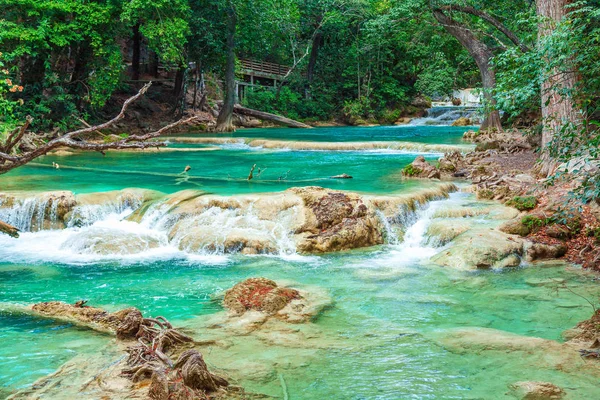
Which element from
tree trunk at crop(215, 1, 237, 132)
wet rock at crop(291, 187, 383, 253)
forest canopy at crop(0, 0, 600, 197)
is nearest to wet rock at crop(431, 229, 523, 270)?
wet rock at crop(291, 187, 383, 253)

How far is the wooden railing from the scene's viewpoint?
3680 cm

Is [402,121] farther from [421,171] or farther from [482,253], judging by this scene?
[482,253]

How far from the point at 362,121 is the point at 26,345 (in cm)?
3205

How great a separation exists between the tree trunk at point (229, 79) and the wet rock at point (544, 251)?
67.3 ft

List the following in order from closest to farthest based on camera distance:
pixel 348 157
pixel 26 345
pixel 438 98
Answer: pixel 26 345 < pixel 348 157 < pixel 438 98

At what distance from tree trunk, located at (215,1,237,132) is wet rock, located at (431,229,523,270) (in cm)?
2012

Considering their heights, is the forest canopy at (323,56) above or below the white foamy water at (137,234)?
above

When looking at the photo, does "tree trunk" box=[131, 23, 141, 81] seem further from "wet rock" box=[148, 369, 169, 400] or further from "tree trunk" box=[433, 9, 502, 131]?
"wet rock" box=[148, 369, 169, 400]

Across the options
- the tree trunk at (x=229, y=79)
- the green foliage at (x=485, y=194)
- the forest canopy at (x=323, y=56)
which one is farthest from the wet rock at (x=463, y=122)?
the green foliage at (x=485, y=194)

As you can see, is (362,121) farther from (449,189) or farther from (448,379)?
(448,379)

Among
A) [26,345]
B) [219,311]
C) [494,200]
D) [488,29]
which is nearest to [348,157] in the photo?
[488,29]

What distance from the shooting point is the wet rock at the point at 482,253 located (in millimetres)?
8070

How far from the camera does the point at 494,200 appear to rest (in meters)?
11.1

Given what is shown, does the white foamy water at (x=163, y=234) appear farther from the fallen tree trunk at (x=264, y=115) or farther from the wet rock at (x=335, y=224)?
the fallen tree trunk at (x=264, y=115)
